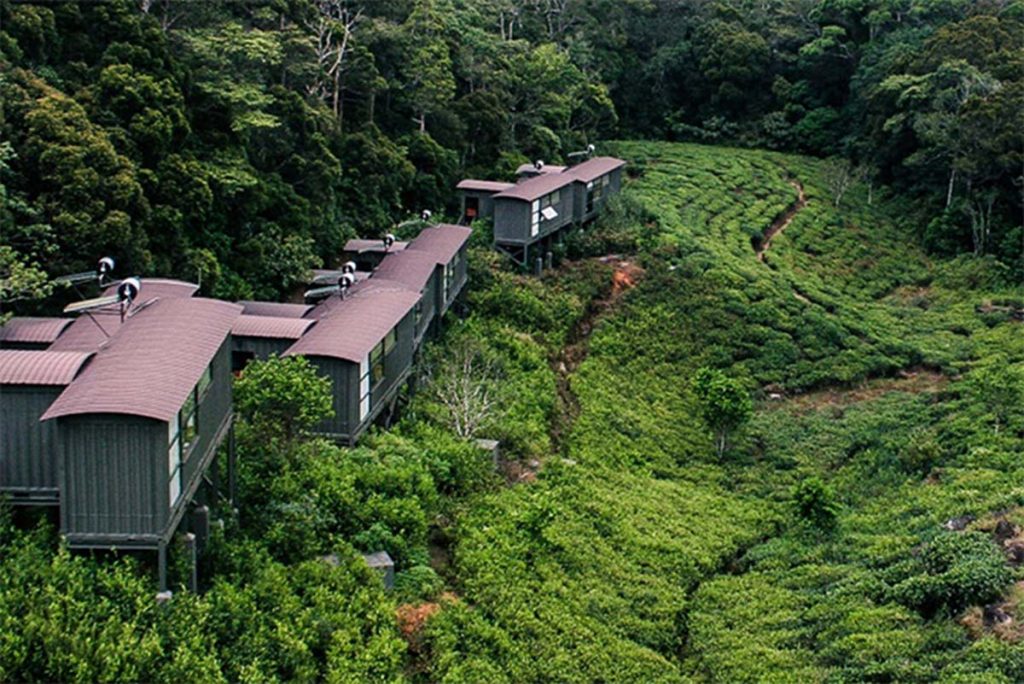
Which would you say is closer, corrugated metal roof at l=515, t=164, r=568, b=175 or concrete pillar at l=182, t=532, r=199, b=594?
concrete pillar at l=182, t=532, r=199, b=594

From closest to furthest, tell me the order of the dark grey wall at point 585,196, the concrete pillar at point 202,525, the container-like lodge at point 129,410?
the container-like lodge at point 129,410
the concrete pillar at point 202,525
the dark grey wall at point 585,196

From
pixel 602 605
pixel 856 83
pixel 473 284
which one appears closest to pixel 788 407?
pixel 473 284

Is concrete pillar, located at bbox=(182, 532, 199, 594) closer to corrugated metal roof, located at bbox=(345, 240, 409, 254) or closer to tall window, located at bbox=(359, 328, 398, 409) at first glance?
tall window, located at bbox=(359, 328, 398, 409)

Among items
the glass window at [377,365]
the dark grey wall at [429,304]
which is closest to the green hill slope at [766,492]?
the glass window at [377,365]

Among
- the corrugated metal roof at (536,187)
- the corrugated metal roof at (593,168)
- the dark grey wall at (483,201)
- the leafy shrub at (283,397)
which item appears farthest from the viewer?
the corrugated metal roof at (593,168)

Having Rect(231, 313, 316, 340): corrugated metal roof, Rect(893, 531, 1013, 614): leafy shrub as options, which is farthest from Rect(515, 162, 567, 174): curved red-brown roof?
Rect(893, 531, 1013, 614): leafy shrub

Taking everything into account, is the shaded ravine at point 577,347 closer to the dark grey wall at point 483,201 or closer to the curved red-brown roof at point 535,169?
the dark grey wall at point 483,201

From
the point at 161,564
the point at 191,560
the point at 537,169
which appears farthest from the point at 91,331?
the point at 537,169
